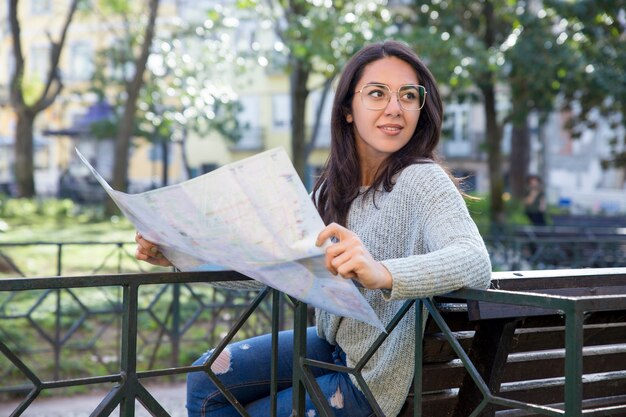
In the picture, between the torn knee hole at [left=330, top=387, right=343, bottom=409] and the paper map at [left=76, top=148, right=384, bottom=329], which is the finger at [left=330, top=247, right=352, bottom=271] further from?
the torn knee hole at [left=330, top=387, right=343, bottom=409]

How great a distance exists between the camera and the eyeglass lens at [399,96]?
292 centimetres

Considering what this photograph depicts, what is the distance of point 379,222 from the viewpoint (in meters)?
2.77

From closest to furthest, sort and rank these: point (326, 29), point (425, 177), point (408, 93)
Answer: point (425, 177) → point (408, 93) → point (326, 29)

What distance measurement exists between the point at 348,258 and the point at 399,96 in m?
0.81

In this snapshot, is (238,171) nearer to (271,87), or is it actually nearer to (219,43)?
(219,43)

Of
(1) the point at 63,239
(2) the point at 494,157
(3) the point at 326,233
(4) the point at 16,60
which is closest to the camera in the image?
(3) the point at 326,233

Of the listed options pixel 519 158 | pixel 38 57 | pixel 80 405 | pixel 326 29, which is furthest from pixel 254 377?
pixel 38 57

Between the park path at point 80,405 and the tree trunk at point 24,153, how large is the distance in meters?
17.1

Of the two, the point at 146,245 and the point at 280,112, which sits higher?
the point at 146,245

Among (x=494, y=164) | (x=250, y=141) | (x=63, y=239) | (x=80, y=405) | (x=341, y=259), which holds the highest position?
(x=341, y=259)

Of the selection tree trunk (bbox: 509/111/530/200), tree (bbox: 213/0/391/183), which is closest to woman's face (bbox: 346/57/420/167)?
tree (bbox: 213/0/391/183)

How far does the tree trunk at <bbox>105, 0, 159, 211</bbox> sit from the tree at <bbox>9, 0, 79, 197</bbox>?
2.16 metres

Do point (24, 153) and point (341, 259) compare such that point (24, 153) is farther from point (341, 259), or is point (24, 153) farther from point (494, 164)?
point (341, 259)

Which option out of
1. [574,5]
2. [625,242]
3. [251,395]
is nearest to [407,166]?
[251,395]
